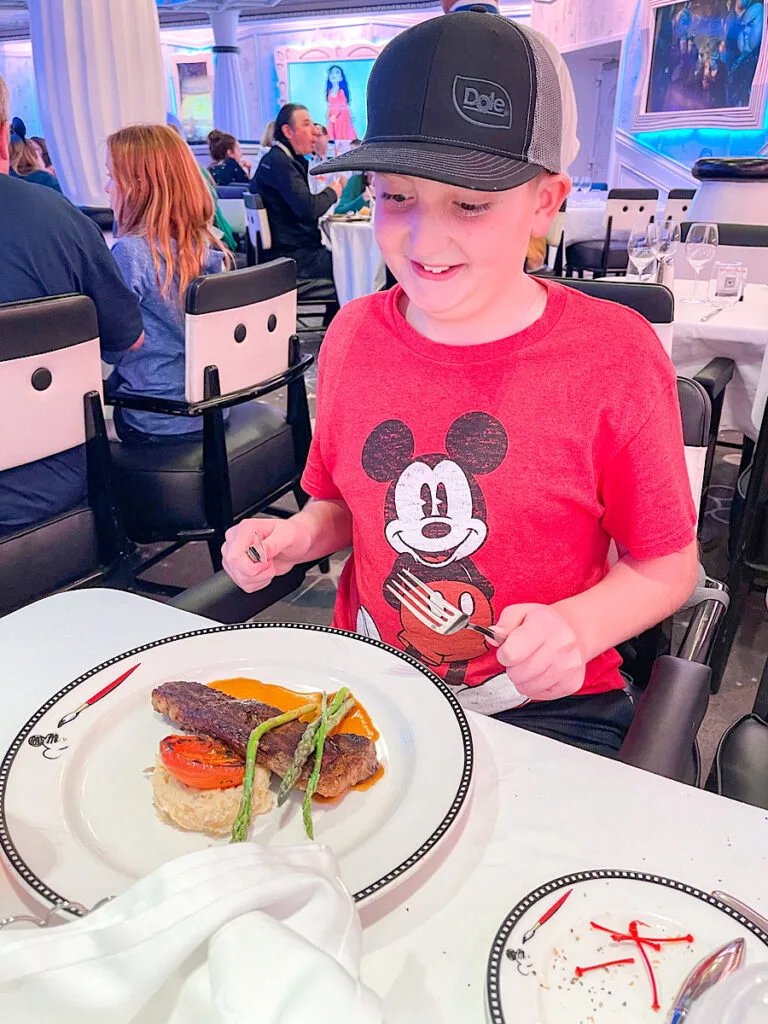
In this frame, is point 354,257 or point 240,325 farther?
point 354,257

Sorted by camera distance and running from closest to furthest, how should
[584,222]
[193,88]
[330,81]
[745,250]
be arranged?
1. [745,250]
2. [584,222]
3. [330,81]
4. [193,88]

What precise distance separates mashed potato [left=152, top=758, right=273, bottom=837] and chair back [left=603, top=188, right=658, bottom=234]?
6039mm

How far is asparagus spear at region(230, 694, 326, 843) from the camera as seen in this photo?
582 millimetres

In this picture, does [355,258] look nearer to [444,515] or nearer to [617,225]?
[617,225]

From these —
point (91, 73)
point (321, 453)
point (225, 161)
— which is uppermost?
point (91, 73)

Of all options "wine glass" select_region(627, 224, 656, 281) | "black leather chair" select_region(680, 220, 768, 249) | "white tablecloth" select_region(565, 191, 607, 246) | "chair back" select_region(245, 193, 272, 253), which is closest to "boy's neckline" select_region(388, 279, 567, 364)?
"wine glass" select_region(627, 224, 656, 281)

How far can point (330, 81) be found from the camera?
1527 cm

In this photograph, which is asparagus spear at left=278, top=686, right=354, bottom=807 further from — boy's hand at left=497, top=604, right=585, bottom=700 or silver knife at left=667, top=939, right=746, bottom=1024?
silver knife at left=667, top=939, right=746, bottom=1024

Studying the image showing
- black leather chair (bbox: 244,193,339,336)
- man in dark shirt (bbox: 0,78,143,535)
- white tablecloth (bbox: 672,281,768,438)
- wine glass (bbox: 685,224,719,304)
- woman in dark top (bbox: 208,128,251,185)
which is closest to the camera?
man in dark shirt (bbox: 0,78,143,535)

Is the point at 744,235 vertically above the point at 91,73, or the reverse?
the point at 91,73

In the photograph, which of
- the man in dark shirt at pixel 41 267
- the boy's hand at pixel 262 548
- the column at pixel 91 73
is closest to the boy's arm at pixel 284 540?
the boy's hand at pixel 262 548

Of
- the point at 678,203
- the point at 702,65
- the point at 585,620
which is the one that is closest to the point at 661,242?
the point at 585,620

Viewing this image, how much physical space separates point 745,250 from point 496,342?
125 inches

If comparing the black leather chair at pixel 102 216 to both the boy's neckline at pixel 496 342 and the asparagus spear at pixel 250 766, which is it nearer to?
the boy's neckline at pixel 496 342
